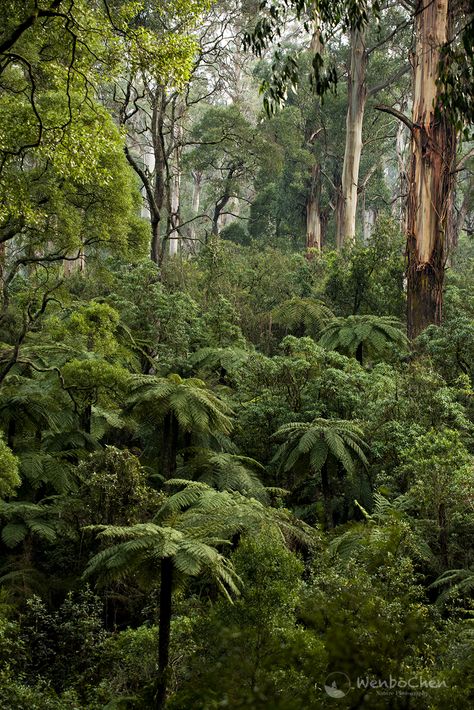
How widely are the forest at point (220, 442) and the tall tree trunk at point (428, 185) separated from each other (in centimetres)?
6

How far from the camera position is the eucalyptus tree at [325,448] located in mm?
9680

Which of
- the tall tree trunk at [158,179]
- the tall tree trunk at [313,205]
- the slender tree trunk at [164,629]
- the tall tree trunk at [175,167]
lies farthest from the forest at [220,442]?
the tall tree trunk at [313,205]

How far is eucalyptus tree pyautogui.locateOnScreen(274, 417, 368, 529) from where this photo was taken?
9.68 m

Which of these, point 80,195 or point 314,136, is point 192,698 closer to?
point 80,195

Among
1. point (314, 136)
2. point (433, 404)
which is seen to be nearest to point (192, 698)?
point (433, 404)

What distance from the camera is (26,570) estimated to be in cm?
910

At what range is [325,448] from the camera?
32.1 feet

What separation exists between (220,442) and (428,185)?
24.5 feet

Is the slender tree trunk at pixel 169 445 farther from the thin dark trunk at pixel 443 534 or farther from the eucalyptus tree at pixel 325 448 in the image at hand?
the thin dark trunk at pixel 443 534

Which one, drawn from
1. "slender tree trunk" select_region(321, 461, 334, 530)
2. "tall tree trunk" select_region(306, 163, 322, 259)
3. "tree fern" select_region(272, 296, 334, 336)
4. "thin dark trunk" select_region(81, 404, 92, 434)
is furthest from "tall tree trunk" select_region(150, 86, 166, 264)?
"tall tree trunk" select_region(306, 163, 322, 259)

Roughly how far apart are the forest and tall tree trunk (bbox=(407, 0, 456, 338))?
6 centimetres

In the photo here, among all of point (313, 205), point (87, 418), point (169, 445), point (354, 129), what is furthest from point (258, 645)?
point (313, 205)

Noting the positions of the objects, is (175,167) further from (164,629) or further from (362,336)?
(164,629)

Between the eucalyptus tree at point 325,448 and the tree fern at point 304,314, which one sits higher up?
the tree fern at point 304,314
